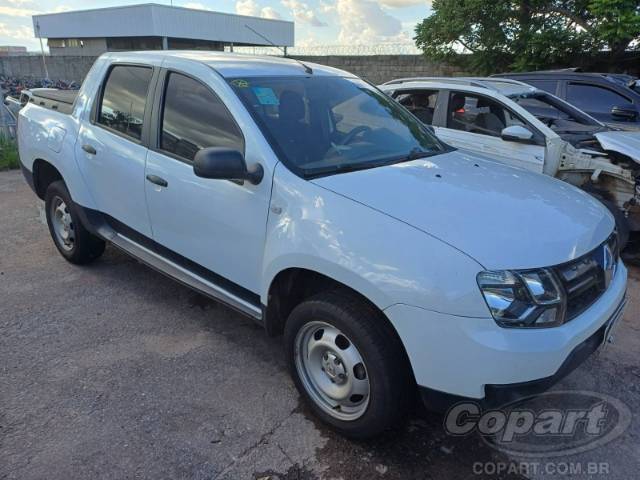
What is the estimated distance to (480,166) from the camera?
3.17m

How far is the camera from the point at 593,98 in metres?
7.49

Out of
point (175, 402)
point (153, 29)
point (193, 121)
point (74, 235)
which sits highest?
point (153, 29)

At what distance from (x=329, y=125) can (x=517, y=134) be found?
3.12 meters

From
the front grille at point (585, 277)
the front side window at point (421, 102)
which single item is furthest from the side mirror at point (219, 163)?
the front side window at point (421, 102)

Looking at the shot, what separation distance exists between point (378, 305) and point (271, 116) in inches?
52.8

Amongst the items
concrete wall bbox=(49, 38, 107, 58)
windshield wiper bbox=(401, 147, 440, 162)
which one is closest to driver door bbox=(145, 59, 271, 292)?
windshield wiper bbox=(401, 147, 440, 162)

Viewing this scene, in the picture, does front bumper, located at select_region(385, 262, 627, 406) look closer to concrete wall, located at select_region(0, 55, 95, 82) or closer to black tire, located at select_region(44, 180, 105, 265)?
black tire, located at select_region(44, 180, 105, 265)

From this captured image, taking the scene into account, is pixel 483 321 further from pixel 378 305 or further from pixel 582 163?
pixel 582 163

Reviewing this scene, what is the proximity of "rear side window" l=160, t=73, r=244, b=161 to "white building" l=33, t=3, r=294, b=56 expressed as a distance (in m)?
39.0

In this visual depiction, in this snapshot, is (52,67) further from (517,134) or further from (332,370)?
(332,370)

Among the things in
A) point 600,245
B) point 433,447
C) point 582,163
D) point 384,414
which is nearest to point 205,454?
point 384,414

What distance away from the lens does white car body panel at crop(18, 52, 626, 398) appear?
2.06 m

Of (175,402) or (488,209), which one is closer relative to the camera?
(488,209)

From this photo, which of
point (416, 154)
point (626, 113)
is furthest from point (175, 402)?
point (626, 113)
